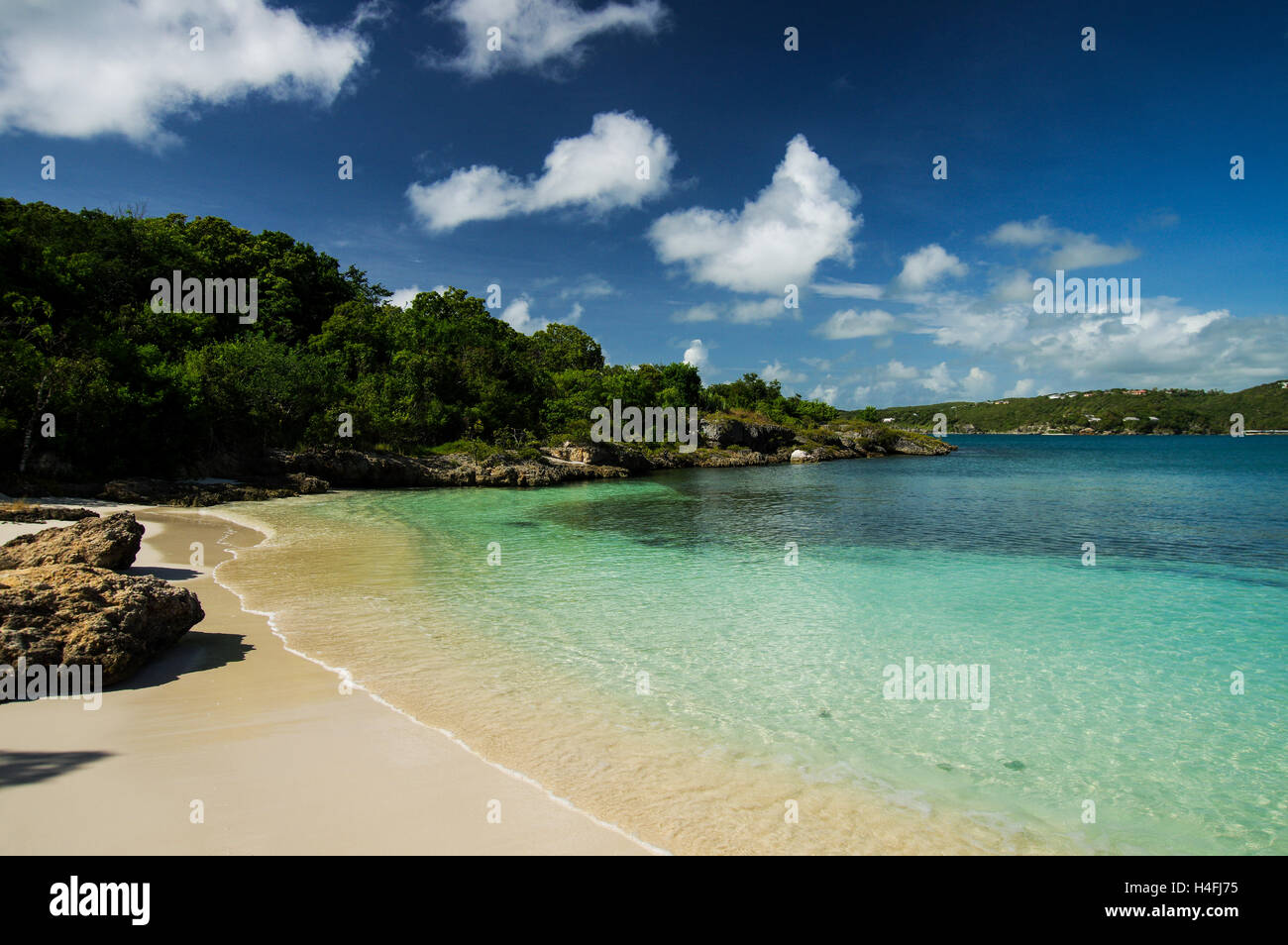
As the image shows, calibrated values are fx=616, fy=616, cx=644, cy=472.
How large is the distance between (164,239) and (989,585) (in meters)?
52.2

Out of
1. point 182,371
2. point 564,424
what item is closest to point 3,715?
point 182,371

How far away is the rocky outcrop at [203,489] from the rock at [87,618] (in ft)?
68.8

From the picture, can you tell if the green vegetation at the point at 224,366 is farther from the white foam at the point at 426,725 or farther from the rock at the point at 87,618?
the rock at the point at 87,618

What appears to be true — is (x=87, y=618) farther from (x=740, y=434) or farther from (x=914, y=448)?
(x=914, y=448)

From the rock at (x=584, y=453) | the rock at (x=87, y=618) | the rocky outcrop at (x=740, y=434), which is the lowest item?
the rock at (x=87, y=618)

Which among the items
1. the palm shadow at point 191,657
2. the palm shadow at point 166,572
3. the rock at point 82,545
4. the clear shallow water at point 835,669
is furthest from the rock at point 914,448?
the palm shadow at point 191,657

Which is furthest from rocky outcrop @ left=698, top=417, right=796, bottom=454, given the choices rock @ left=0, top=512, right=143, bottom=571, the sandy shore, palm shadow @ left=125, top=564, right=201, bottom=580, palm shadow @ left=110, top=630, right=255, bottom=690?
the sandy shore

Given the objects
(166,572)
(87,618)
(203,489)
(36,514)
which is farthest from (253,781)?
(203,489)

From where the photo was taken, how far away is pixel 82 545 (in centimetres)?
1107

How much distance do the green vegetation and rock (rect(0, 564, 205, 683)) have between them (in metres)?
20.3

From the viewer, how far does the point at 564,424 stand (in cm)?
5834

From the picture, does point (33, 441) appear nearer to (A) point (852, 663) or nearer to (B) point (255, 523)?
(B) point (255, 523)

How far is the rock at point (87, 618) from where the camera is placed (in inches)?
272

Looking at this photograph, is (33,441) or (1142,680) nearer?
(1142,680)
